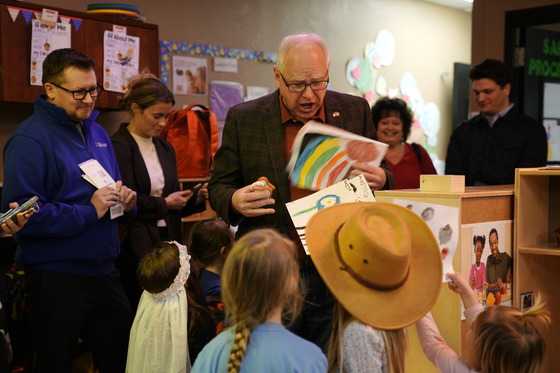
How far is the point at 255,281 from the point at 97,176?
1.49 meters

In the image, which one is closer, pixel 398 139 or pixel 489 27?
pixel 398 139

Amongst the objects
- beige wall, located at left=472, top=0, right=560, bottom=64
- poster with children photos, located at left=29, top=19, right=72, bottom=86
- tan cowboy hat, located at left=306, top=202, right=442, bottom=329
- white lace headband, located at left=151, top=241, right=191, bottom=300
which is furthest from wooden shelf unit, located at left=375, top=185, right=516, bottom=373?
beige wall, located at left=472, top=0, right=560, bottom=64

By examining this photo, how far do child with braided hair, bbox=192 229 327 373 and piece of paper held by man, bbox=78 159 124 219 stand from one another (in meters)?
1.39

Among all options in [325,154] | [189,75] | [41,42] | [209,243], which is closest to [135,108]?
[41,42]

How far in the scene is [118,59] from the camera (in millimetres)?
4430

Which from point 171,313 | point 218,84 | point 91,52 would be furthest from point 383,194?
point 218,84

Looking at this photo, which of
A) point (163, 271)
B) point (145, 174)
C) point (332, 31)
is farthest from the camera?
point (332, 31)

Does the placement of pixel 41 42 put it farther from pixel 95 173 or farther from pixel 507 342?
pixel 507 342

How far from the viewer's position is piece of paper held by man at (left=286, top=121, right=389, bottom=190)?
6.53 feet

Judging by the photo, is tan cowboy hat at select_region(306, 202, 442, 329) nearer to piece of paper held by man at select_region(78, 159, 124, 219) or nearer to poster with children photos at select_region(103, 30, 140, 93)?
piece of paper held by man at select_region(78, 159, 124, 219)

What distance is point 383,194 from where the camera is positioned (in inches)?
105

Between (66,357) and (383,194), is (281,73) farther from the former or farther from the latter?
(66,357)

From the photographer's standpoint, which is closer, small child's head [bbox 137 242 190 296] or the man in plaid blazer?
the man in plaid blazer

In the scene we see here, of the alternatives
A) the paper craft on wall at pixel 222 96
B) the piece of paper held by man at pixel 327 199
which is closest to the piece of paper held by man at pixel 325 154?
the piece of paper held by man at pixel 327 199
